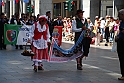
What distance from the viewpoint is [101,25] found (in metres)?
25.3

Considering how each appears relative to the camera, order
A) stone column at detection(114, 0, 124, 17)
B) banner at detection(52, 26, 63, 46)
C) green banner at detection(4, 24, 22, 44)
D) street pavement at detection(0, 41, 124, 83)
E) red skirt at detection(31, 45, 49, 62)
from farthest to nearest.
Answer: stone column at detection(114, 0, 124, 17) < banner at detection(52, 26, 63, 46) < green banner at detection(4, 24, 22, 44) < red skirt at detection(31, 45, 49, 62) < street pavement at detection(0, 41, 124, 83)

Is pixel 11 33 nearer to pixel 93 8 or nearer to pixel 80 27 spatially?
pixel 80 27

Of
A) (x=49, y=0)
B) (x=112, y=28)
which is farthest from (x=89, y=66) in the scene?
(x=49, y=0)

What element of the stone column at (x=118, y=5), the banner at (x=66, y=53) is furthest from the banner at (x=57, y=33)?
the banner at (x=66, y=53)

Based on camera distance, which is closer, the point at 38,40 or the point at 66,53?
the point at 38,40

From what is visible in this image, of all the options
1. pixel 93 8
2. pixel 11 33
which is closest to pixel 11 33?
pixel 11 33

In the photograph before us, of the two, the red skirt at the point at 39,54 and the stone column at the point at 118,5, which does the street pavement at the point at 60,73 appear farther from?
the stone column at the point at 118,5

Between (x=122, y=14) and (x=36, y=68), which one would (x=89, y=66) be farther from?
(x=122, y=14)

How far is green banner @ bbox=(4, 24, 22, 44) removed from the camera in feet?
64.8

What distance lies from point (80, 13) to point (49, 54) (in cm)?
163

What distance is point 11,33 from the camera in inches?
781

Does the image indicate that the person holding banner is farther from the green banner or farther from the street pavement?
the green banner

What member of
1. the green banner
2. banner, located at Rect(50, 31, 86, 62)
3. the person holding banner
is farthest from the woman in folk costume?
the green banner

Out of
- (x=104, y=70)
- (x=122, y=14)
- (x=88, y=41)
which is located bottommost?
(x=104, y=70)
